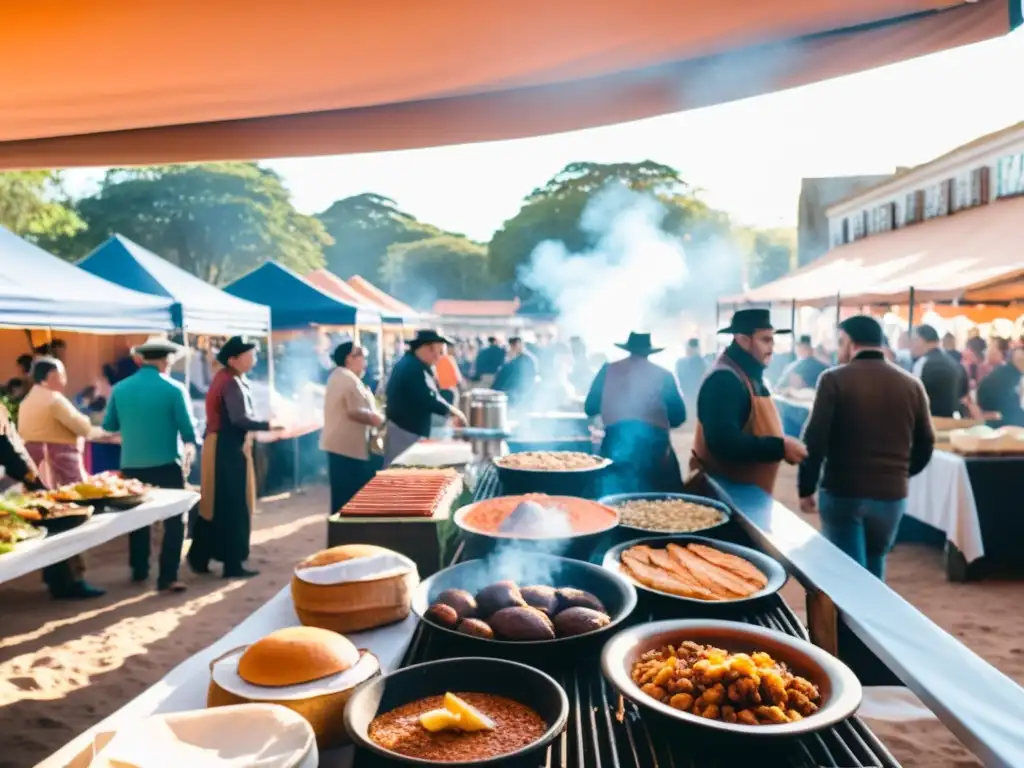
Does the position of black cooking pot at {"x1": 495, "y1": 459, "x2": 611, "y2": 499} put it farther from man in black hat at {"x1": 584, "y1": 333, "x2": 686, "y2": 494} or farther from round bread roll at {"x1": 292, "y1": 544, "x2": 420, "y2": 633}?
man in black hat at {"x1": 584, "y1": 333, "x2": 686, "y2": 494}

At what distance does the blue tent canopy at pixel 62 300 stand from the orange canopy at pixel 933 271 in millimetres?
10194

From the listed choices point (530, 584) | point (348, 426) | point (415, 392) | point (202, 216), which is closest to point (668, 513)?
point (530, 584)

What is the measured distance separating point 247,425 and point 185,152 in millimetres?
3618

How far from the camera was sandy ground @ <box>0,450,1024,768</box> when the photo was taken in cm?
358

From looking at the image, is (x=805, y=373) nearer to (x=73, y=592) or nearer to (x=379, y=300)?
(x=73, y=592)

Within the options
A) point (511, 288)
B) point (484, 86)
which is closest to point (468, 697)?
point (484, 86)

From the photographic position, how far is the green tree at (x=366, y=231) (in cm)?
8206

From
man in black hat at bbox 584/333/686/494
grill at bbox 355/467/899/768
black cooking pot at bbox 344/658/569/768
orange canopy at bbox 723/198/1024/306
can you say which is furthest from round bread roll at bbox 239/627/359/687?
orange canopy at bbox 723/198/1024/306

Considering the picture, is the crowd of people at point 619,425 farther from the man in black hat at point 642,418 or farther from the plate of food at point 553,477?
the plate of food at point 553,477

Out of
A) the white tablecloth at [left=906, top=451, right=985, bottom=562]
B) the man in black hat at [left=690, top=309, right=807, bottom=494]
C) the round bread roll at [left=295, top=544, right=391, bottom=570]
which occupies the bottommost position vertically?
the white tablecloth at [left=906, top=451, right=985, bottom=562]

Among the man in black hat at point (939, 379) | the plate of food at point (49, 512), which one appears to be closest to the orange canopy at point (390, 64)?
the plate of food at point (49, 512)

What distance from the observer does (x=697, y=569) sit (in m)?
2.18

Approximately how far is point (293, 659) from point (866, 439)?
3521 millimetres

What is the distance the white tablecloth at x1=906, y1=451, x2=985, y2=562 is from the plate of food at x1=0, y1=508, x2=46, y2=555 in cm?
657
